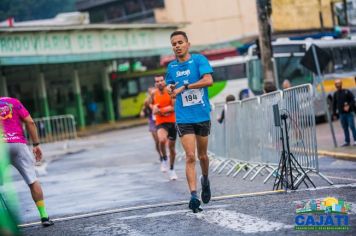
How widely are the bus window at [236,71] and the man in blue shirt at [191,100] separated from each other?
117 ft

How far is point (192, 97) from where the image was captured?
940cm

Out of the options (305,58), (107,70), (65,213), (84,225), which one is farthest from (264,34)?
(107,70)

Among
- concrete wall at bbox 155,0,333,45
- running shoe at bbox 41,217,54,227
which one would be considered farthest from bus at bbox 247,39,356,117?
concrete wall at bbox 155,0,333,45

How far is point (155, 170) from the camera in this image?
17.2 metres

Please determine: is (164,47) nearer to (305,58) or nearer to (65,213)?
(305,58)

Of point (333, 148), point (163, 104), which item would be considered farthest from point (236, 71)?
point (163, 104)

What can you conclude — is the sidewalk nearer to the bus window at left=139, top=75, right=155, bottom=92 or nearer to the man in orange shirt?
the man in orange shirt

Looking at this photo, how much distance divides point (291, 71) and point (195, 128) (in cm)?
2338

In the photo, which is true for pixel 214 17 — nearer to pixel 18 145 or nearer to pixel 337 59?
pixel 337 59

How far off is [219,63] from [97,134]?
8.40 m

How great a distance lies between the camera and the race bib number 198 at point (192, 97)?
939cm

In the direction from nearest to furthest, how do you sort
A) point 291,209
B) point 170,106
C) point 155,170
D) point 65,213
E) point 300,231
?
1. point 300,231
2. point 291,209
3. point 65,213
4. point 170,106
5. point 155,170

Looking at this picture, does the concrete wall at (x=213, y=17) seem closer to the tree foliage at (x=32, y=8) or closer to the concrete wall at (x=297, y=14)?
the concrete wall at (x=297, y=14)

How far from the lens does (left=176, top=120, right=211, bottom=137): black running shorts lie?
9.38m
